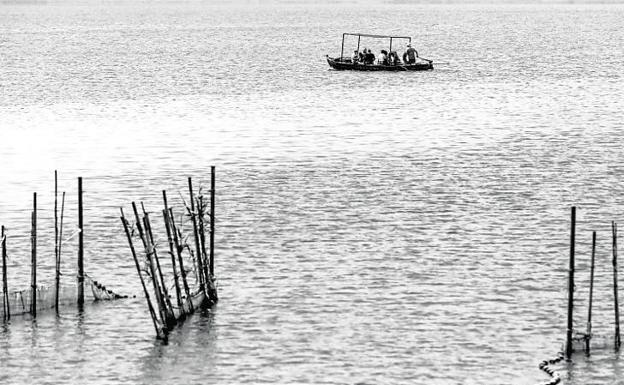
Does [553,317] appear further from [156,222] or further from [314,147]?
[314,147]

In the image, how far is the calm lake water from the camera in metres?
39.0

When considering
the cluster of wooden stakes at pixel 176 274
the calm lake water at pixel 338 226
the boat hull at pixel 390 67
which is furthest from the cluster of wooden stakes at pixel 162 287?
the boat hull at pixel 390 67

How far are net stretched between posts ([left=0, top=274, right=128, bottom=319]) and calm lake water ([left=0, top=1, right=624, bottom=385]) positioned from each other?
1.80ft

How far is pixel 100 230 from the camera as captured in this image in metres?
57.5

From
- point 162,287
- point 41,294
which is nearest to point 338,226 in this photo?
point 162,287

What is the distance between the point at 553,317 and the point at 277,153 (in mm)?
40378

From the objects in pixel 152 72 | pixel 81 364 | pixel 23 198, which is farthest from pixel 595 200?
pixel 152 72

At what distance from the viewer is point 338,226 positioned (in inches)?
2277

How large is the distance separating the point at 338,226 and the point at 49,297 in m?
17.3

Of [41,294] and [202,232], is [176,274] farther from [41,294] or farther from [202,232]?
[41,294]

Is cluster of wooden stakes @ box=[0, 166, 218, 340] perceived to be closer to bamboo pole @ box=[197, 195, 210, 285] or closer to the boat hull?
bamboo pole @ box=[197, 195, 210, 285]

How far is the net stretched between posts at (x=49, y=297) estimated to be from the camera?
42.5m

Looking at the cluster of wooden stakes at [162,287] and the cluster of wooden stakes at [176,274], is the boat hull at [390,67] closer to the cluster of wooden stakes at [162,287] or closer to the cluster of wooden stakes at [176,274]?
the cluster of wooden stakes at [176,274]

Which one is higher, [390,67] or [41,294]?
[390,67]
